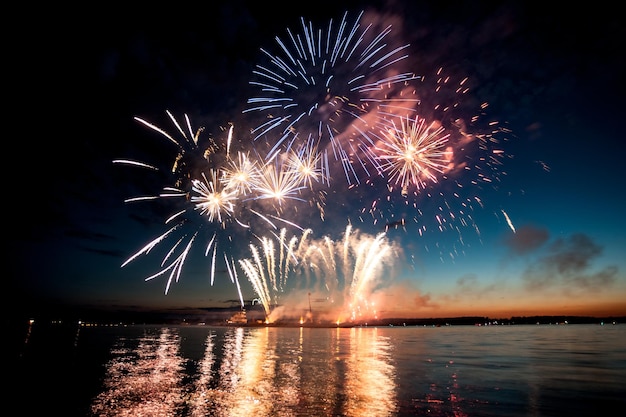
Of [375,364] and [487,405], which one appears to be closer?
[487,405]

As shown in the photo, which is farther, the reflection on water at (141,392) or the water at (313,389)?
the water at (313,389)

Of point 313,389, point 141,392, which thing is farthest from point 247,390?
point 141,392

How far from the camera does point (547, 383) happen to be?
19469 mm

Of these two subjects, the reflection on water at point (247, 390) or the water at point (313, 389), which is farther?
the water at point (313, 389)

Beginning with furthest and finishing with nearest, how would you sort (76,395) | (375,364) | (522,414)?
(375,364), (76,395), (522,414)

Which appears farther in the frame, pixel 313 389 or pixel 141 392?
pixel 313 389

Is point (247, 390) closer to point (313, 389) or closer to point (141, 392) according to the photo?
point (313, 389)

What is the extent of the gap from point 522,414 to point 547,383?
824 cm

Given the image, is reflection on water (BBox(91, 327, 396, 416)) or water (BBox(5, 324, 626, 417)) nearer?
reflection on water (BBox(91, 327, 396, 416))

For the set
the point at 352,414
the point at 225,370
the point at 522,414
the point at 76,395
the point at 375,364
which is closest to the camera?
the point at 352,414

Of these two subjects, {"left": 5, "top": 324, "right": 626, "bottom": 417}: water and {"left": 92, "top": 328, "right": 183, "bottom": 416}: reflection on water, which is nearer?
{"left": 92, "top": 328, "right": 183, "bottom": 416}: reflection on water

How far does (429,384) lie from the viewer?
18266 mm

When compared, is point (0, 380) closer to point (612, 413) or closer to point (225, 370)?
point (225, 370)

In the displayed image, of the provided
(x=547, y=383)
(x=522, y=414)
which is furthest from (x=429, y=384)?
(x=547, y=383)
